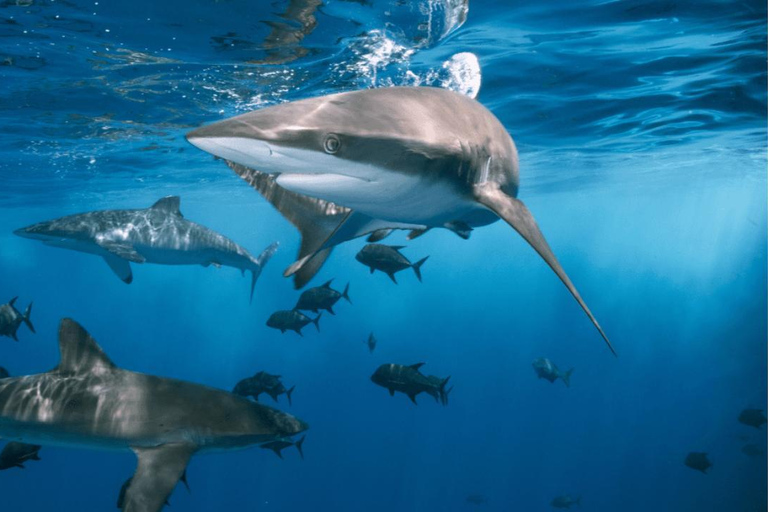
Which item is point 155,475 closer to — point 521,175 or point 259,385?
point 259,385

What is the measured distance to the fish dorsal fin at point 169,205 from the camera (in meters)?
10.2

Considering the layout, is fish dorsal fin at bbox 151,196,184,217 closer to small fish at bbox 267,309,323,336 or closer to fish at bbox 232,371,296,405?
small fish at bbox 267,309,323,336

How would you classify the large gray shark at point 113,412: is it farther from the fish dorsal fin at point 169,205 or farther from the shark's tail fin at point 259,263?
the shark's tail fin at point 259,263

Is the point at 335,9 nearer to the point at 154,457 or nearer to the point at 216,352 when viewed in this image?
the point at 154,457

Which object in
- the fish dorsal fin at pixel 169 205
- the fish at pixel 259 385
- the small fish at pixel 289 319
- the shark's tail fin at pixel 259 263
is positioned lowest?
the fish at pixel 259 385

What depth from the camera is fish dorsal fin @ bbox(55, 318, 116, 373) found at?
460 cm

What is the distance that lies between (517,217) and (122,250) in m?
8.56

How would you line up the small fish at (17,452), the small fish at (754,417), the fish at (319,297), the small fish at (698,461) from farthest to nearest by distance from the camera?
the small fish at (754,417) < the small fish at (698,461) < the fish at (319,297) < the small fish at (17,452)

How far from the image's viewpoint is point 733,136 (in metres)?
20.2

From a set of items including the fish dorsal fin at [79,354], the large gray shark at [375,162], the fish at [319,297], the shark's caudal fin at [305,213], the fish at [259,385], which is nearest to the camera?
the large gray shark at [375,162]

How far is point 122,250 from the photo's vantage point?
934 cm

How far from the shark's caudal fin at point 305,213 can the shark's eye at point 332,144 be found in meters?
1.62

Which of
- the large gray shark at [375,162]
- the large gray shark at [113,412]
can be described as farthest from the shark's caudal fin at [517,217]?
the large gray shark at [113,412]

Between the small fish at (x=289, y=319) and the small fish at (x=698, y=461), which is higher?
the small fish at (x=289, y=319)
